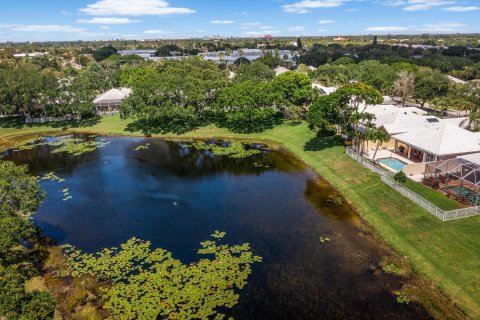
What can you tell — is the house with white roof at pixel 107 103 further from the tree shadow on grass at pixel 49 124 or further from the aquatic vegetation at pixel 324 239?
the aquatic vegetation at pixel 324 239

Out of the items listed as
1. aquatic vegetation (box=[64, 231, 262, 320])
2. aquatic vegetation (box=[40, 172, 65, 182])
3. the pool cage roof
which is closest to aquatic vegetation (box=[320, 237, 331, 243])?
aquatic vegetation (box=[64, 231, 262, 320])

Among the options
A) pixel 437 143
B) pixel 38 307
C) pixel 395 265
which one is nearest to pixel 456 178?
pixel 437 143

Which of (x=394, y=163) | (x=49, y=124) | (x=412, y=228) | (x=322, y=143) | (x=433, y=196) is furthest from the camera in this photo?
(x=49, y=124)

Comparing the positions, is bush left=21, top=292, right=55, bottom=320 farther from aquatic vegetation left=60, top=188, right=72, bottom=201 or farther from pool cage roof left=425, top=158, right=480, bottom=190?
pool cage roof left=425, top=158, right=480, bottom=190

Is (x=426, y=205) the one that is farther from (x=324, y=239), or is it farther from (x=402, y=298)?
(x=402, y=298)

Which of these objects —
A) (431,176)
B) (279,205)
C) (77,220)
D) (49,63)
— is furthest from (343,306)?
(49,63)

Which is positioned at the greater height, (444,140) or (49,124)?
(444,140)
